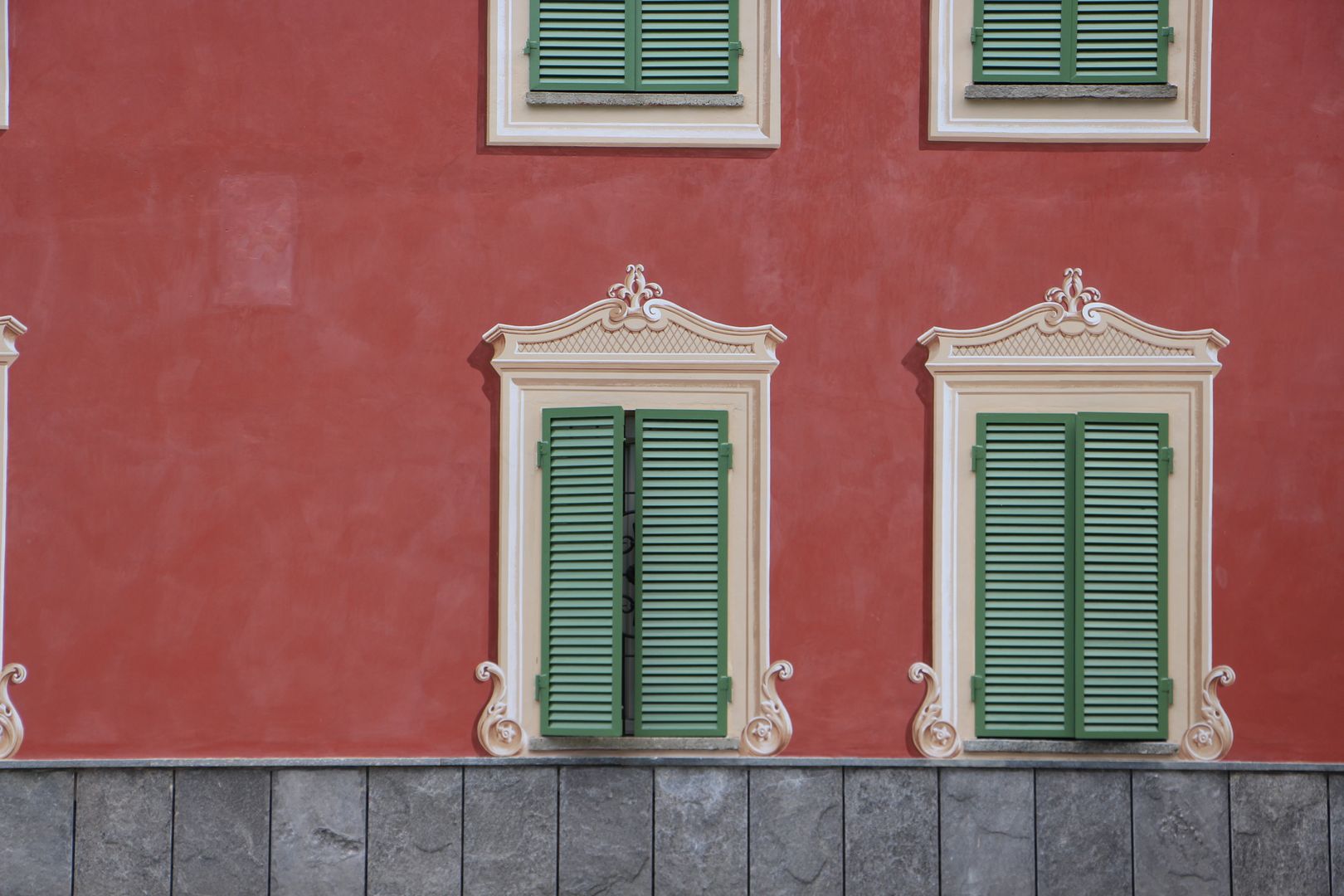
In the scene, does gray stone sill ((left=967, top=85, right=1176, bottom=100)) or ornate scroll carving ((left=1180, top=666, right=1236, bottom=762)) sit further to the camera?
gray stone sill ((left=967, top=85, right=1176, bottom=100))

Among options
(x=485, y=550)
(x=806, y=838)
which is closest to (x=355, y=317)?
(x=485, y=550)

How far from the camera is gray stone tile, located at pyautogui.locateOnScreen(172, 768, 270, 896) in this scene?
9.90m

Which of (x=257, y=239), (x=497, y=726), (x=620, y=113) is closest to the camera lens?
(x=497, y=726)

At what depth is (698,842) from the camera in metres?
9.93

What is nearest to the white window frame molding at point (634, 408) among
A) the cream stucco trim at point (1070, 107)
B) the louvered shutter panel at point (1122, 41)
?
the cream stucco trim at point (1070, 107)

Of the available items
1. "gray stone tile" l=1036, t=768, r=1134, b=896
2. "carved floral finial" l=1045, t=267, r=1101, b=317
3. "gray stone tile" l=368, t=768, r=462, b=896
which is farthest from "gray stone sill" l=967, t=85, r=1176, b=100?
"gray stone tile" l=368, t=768, r=462, b=896

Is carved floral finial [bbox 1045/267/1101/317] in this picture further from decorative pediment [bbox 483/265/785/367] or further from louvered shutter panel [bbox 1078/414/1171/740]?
decorative pediment [bbox 483/265/785/367]

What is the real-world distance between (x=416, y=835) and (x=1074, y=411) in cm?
445

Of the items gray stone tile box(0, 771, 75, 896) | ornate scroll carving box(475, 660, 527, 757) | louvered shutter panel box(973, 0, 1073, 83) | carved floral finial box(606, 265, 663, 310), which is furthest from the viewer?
louvered shutter panel box(973, 0, 1073, 83)

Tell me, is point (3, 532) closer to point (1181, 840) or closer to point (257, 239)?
point (257, 239)

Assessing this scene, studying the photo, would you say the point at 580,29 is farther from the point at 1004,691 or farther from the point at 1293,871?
the point at 1293,871

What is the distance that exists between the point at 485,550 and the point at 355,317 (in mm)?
1531

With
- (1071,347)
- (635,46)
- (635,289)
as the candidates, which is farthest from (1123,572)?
(635,46)

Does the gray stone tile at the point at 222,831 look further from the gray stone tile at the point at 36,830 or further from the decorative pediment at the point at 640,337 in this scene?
the decorative pediment at the point at 640,337
